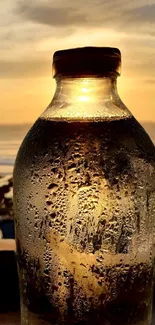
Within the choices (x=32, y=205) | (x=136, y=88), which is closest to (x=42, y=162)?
(x=32, y=205)

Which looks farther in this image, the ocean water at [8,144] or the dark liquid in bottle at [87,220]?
the ocean water at [8,144]

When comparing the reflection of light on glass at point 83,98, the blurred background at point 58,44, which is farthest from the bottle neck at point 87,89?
the blurred background at point 58,44

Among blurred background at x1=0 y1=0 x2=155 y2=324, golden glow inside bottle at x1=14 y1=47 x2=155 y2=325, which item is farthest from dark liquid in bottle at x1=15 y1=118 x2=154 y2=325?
blurred background at x1=0 y1=0 x2=155 y2=324

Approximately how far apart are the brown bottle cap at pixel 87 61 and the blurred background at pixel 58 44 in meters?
0.53

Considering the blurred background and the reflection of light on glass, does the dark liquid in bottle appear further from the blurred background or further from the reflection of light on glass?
the blurred background

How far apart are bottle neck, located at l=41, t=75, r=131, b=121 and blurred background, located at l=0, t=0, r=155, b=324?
52 cm

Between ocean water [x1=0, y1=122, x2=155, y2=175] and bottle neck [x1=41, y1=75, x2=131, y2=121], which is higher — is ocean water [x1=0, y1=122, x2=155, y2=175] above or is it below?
below

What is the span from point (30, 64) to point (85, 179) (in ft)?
2.28

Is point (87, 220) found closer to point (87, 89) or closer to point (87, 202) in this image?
point (87, 202)

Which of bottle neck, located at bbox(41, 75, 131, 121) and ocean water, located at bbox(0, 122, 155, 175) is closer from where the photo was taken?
bottle neck, located at bbox(41, 75, 131, 121)

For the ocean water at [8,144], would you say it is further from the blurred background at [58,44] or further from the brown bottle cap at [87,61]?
the brown bottle cap at [87,61]

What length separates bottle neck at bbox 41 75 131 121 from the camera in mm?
654

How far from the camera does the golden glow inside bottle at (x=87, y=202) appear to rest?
625 millimetres

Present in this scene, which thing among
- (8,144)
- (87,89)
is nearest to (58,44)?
(8,144)
